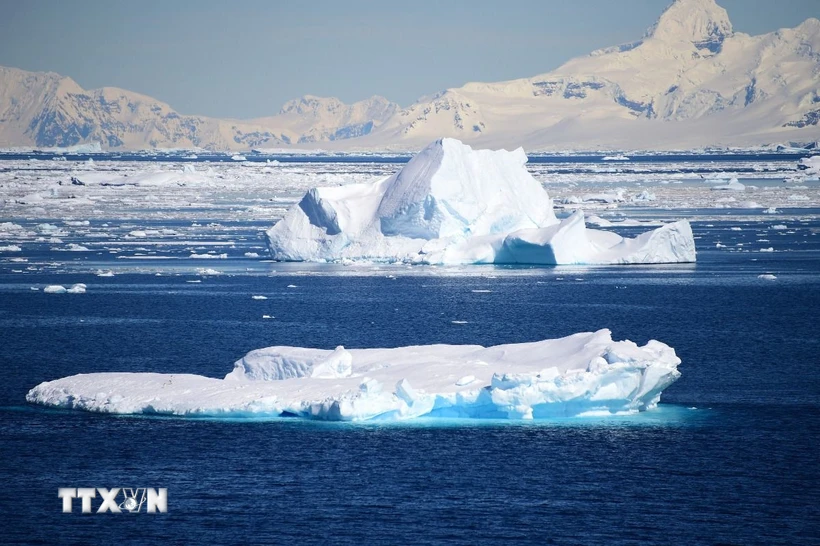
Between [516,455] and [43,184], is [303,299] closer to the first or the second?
[516,455]

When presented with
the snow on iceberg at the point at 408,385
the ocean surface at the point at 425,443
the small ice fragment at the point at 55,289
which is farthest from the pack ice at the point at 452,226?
the snow on iceberg at the point at 408,385

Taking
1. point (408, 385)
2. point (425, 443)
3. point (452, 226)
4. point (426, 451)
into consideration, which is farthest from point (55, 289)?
point (426, 451)

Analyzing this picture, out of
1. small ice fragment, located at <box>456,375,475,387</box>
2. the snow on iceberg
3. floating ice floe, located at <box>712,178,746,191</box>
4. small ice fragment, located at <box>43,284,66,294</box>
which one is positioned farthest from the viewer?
floating ice floe, located at <box>712,178,746,191</box>

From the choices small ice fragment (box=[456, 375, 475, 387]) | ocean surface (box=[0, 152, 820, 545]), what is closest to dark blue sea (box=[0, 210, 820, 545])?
ocean surface (box=[0, 152, 820, 545])

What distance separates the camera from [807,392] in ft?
90.8

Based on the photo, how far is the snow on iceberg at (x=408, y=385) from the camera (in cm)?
2428

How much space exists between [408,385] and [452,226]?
27145mm

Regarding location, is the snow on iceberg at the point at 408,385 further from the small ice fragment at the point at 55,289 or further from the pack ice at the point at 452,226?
the pack ice at the point at 452,226

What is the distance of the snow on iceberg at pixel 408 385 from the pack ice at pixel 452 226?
75.8 ft

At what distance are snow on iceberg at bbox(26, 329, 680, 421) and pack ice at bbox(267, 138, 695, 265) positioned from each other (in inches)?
909

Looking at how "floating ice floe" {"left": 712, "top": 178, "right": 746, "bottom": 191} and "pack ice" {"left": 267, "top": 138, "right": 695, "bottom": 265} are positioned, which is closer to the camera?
"pack ice" {"left": 267, "top": 138, "right": 695, "bottom": 265}

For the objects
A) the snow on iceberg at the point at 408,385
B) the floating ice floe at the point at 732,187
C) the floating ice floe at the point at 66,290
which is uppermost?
the snow on iceberg at the point at 408,385

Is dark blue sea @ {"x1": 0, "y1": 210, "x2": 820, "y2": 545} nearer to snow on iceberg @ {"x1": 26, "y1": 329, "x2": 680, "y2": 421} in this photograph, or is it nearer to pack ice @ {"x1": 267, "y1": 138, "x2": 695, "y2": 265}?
snow on iceberg @ {"x1": 26, "y1": 329, "x2": 680, "y2": 421}

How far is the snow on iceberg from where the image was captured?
24281 millimetres
